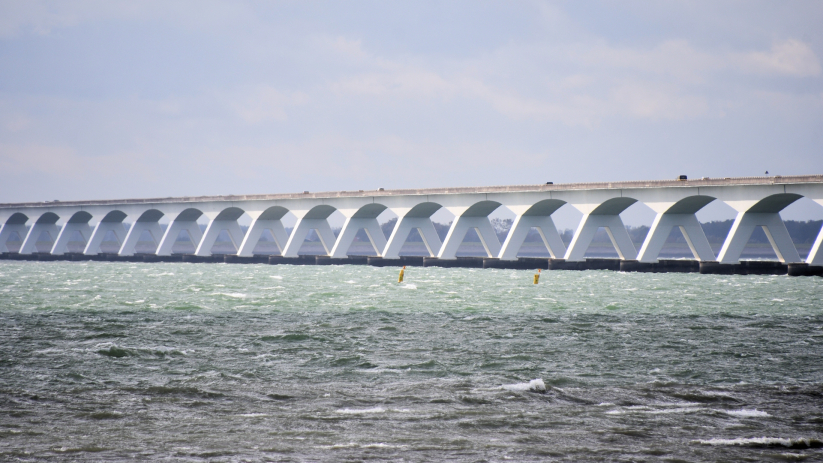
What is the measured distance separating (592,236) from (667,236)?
754cm

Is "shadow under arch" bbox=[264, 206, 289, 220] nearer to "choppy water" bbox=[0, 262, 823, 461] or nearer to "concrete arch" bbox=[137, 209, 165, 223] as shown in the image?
"concrete arch" bbox=[137, 209, 165, 223]

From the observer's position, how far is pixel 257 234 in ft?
303

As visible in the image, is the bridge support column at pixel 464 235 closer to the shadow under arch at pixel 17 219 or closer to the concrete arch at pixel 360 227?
the concrete arch at pixel 360 227

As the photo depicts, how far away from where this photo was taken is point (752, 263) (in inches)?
2199

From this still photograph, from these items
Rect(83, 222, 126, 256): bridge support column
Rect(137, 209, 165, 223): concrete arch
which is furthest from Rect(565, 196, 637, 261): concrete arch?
Rect(83, 222, 126, 256): bridge support column

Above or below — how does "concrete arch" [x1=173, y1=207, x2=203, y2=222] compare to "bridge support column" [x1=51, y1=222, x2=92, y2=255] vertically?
above

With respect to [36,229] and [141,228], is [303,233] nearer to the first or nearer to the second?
[141,228]

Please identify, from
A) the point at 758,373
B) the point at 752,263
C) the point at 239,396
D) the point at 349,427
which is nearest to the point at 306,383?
the point at 239,396

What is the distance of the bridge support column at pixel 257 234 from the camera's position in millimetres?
89625

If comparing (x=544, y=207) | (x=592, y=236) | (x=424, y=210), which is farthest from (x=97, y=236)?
(x=592, y=236)

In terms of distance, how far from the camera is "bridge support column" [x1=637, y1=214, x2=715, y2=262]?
62.1m

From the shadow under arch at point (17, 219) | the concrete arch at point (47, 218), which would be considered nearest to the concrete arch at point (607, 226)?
the concrete arch at point (47, 218)

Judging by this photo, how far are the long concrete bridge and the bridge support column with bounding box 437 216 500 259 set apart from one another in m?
0.11

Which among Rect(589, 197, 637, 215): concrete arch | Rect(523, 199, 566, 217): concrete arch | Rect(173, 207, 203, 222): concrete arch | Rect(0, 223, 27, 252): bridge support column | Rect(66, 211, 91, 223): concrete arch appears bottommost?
Rect(0, 223, 27, 252): bridge support column
